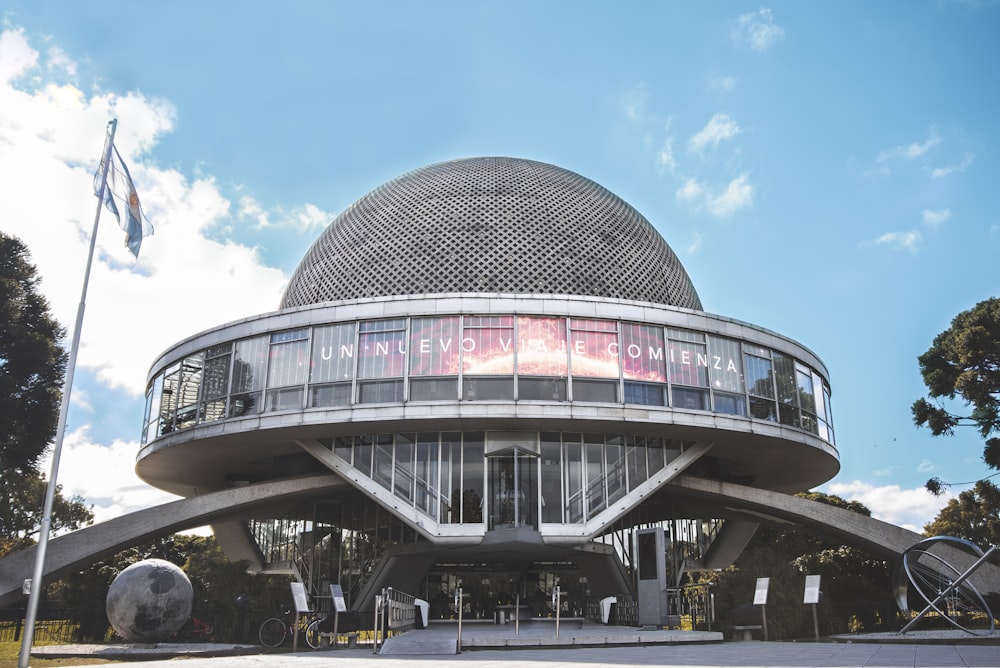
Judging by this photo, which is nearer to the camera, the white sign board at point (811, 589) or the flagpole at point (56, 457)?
the flagpole at point (56, 457)

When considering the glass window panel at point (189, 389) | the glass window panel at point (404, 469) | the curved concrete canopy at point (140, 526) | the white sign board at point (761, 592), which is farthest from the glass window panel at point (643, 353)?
the glass window panel at point (189, 389)

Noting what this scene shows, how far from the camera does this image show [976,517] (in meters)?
45.6

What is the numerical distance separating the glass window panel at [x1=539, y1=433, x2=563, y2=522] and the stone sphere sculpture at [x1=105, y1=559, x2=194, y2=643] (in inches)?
328

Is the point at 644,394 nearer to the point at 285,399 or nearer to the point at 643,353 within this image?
the point at 643,353

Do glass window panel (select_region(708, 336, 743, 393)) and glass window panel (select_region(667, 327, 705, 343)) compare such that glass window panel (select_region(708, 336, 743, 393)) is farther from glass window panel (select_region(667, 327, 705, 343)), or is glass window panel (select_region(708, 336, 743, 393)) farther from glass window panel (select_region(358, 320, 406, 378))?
glass window panel (select_region(358, 320, 406, 378))

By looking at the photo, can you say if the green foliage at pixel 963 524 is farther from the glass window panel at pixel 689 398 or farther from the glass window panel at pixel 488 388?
the glass window panel at pixel 488 388

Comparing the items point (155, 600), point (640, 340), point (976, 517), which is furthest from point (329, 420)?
point (976, 517)

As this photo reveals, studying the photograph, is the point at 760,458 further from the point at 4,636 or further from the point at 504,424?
the point at 4,636

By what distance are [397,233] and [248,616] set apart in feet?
39.8

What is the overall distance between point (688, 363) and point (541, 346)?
12.5ft

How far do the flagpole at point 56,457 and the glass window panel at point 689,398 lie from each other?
42.8 feet

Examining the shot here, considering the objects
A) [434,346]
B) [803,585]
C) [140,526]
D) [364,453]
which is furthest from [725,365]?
[140,526]

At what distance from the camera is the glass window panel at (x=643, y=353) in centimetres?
2067

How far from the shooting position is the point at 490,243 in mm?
24141
